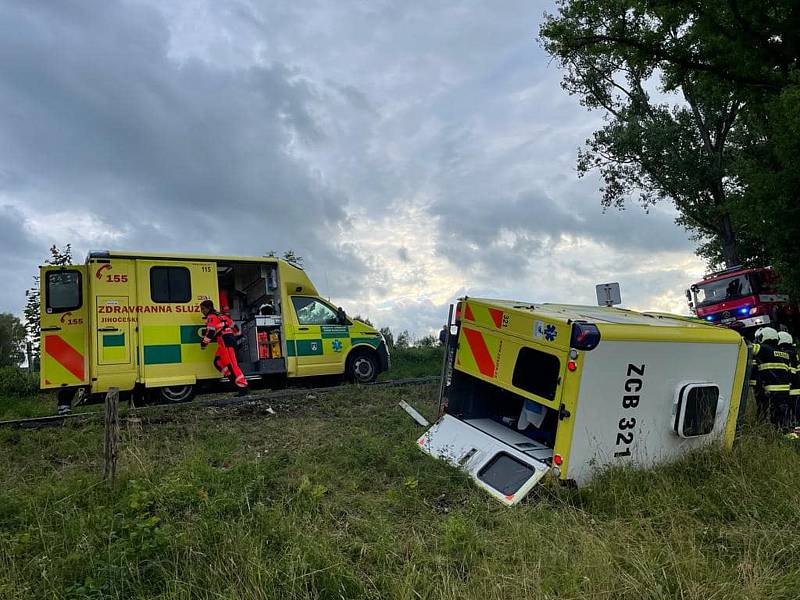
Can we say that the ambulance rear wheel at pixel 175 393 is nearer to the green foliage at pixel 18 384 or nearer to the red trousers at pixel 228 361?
the red trousers at pixel 228 361

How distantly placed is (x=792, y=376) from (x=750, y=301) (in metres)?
10.9

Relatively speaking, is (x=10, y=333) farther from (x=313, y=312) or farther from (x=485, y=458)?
(x=485, y=458)

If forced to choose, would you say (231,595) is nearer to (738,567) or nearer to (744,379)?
(738,567)

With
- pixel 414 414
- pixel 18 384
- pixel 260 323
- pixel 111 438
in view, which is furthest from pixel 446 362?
pixel 18 384

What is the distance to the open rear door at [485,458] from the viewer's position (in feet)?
15.5

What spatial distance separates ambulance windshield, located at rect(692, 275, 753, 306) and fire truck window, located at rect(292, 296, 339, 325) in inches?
484

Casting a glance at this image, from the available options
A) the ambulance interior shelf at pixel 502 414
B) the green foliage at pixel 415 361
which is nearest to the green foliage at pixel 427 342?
the green foliage at pixel 415 361

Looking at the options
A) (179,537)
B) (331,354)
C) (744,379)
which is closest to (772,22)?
(744,379)

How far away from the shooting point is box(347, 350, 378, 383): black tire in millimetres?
11188

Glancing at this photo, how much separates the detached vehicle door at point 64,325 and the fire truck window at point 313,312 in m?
3.45

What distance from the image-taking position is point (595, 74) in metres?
22.6

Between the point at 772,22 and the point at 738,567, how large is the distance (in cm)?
1049

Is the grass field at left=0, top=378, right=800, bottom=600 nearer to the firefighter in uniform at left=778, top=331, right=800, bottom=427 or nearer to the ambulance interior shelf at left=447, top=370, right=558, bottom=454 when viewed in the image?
the ambulance interior shelf at left=447, top=370, right=558, bottom=454

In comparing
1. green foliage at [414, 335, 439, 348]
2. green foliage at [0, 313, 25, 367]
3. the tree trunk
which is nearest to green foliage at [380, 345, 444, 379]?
green foliage at [414, 335, 439, 348]
